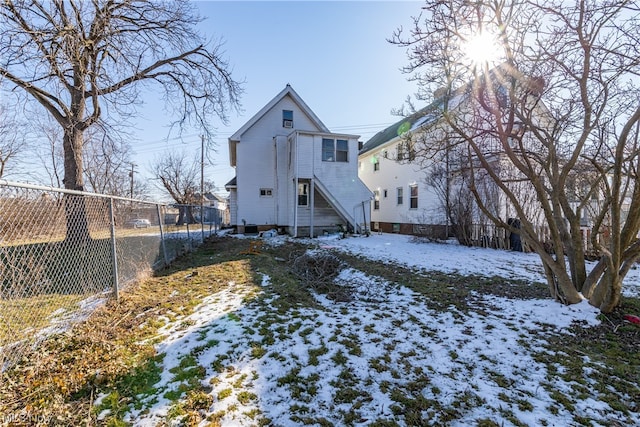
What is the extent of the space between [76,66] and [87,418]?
6312mm

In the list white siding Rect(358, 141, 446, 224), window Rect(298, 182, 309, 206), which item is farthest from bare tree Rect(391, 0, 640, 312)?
window Rect(298, 182, 309, 206)

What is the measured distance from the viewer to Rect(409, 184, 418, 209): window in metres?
16.6

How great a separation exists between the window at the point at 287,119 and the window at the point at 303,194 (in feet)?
11.9

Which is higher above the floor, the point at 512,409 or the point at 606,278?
the point at 606,278

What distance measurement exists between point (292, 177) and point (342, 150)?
3060mm

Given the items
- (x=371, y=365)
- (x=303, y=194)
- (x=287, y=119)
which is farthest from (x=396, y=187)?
(x=371, y=365)

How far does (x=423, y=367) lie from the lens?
9.66 feet

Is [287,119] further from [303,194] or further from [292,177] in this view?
[303,194]

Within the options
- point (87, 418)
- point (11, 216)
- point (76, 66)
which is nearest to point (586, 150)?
point (87, 418)

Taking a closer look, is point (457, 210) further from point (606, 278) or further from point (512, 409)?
point (512, 409)

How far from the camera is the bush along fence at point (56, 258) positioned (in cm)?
288

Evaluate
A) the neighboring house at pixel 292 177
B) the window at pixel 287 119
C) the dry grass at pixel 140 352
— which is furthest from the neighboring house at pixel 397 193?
the dry grass at pixel 140 352

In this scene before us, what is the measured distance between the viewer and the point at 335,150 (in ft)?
50.7

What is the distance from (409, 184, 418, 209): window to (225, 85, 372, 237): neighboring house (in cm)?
278
